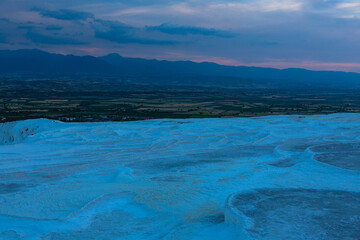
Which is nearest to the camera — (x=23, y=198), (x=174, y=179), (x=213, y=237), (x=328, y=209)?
(x=213, y=237)

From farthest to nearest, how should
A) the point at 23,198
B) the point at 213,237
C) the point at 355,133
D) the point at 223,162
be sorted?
the point at 355,133, the point at 223,162, the point at 23,198, the point at 213,237

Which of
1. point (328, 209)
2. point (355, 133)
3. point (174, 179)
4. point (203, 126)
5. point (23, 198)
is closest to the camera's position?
point (328, 209)

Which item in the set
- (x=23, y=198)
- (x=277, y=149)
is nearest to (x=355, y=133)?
(x=277, y=149)

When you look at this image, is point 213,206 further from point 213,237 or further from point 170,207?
point 213,237

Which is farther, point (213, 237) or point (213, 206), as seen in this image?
point (213, 206)

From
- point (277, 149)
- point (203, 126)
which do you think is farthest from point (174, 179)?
point (203, 126)

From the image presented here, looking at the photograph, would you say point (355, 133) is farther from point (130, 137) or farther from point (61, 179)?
point (61, 179)
